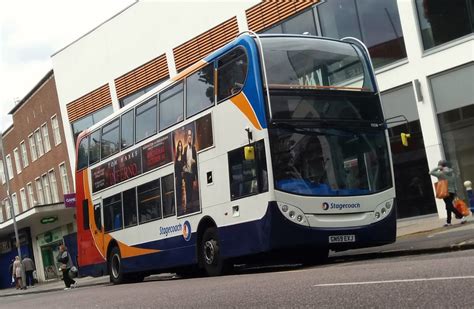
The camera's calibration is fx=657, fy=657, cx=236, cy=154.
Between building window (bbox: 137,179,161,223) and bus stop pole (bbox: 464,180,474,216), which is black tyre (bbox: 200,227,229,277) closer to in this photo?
building window (bbox: 137,179,161,223)

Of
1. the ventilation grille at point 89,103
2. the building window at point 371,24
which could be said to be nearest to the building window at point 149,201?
the building window at point 371,24

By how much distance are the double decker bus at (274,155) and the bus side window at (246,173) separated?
0.02 metres

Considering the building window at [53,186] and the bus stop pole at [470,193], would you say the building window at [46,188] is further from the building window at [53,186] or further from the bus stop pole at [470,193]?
the bus stop pole at [470,193]

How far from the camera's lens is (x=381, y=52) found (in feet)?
65.9

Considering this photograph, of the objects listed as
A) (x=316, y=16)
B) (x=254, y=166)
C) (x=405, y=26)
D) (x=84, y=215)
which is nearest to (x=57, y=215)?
(x=84, y=215)

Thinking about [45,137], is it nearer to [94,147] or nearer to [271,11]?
[271,11]

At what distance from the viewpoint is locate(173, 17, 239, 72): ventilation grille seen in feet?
80.4

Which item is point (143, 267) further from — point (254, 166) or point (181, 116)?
point (254, 166)

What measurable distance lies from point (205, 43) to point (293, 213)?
50.7 ft

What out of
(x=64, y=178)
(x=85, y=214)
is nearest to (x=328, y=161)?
(x=85, y=214)

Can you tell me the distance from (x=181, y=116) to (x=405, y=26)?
8489mm

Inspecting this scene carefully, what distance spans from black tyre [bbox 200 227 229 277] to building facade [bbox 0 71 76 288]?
2292 cm

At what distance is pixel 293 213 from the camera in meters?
11.5

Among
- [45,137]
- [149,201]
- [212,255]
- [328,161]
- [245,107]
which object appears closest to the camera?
[328,161]
